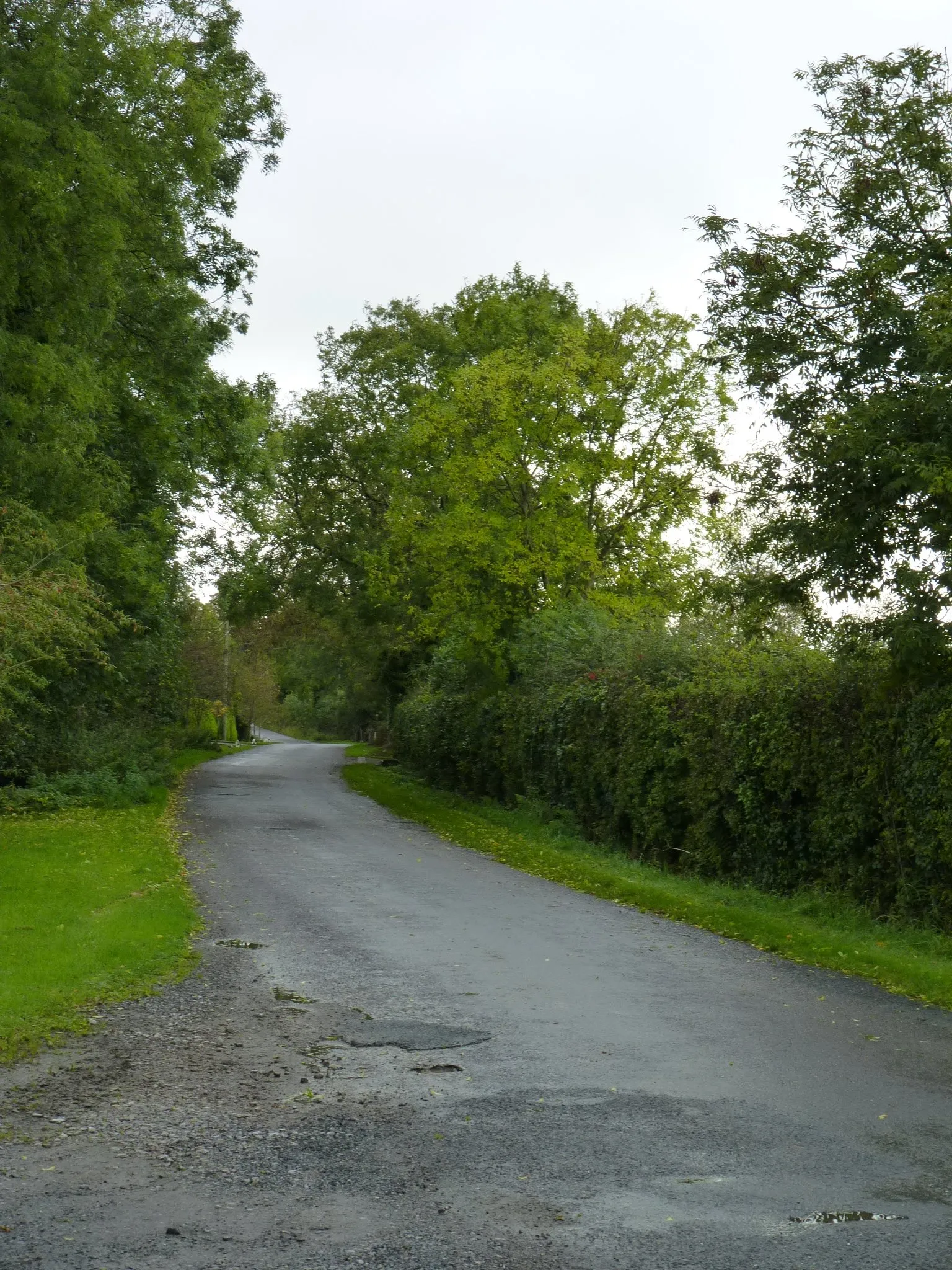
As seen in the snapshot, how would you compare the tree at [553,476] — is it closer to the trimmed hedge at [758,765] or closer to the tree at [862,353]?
the trimmed hedge at [758,765]

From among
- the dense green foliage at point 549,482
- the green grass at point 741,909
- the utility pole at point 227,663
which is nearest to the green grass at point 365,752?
the utility pole at point 227,663

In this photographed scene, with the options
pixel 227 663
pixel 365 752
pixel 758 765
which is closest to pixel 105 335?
pixel 758 765

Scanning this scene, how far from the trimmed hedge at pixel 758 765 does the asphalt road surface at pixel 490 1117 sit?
2310 mm

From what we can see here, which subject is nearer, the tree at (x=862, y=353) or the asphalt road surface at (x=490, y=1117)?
the asphalt road surface at (x=490, y=1117)

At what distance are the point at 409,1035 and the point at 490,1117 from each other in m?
1.86

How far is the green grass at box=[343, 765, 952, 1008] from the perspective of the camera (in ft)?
33.7

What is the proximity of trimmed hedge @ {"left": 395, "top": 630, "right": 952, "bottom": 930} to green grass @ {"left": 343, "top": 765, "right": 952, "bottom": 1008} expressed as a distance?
0.44 m

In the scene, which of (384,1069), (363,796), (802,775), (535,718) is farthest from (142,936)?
(363,796)

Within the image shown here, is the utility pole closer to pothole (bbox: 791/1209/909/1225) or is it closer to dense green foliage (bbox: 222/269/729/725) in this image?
dense green foliage (bbox: 222/269/729/725)

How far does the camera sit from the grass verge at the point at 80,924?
834 centimetres

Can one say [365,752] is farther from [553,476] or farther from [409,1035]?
[409,1035]

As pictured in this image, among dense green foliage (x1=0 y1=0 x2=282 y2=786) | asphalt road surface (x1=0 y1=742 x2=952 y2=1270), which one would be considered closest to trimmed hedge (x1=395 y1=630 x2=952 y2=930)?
asphalt road surface (x1=0 y1=742 x2=952 y2=1270)

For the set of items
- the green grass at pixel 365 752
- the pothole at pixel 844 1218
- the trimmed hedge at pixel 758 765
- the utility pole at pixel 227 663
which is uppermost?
the utility pole at pixel 227 663

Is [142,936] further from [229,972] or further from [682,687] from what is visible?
[682,687]
